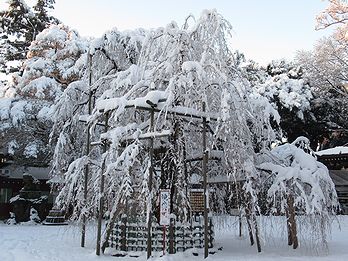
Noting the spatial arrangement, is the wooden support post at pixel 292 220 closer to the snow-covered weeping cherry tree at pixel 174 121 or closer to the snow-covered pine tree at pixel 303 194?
the snow-covered pine tree at pixel 303 194

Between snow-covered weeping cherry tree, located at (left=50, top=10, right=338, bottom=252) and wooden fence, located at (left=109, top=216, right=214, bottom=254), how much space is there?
375 mm

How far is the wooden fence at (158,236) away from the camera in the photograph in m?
9.02

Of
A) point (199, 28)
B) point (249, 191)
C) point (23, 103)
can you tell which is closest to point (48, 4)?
point (23, 103)

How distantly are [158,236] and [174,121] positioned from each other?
2734 mm

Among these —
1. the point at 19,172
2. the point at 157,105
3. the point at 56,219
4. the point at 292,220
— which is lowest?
the point at 292,220

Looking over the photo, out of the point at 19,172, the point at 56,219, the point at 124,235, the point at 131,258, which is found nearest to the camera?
the point at 131,258

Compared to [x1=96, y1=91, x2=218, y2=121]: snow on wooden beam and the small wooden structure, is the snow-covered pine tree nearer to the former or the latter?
[x1=96, y1=91, x2=218, y2=121]: snow on wooden beam

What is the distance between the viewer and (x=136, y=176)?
30.6ft

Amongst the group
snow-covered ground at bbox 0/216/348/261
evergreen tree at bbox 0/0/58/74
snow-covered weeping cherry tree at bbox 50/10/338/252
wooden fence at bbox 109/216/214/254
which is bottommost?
snow-covered ground at bbox 0/216/348/261

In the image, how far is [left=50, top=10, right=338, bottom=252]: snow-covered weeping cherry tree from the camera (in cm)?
833

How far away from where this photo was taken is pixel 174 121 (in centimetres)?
917

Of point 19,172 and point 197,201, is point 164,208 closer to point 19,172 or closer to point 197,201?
point 197,201

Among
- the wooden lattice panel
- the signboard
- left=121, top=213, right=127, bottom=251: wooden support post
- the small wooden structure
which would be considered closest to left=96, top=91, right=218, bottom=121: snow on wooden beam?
the signboard

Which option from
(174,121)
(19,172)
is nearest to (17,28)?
(19,172)
